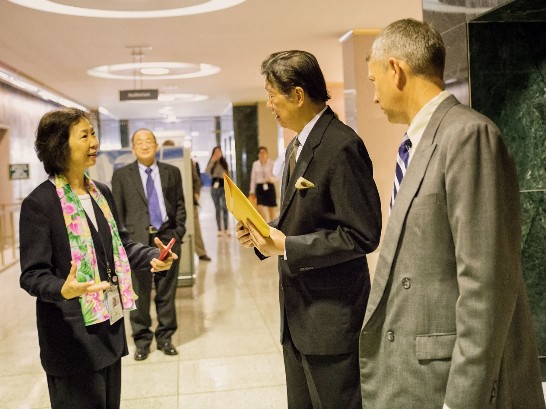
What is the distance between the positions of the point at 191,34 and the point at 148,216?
4625mm

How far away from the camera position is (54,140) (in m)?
2.45

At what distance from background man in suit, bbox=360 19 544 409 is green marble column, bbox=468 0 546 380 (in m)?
2.10

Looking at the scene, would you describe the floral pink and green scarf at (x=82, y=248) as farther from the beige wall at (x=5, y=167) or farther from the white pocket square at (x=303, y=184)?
the beige wall at (x=5, y=167)

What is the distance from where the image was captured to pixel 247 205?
204 cm

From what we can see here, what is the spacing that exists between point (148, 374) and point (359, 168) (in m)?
3.19

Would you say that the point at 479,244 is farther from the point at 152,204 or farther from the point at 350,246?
the point at 152,204

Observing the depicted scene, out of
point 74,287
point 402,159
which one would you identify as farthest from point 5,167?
point 402,159

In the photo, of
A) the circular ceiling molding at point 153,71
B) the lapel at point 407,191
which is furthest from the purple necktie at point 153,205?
the circular ceiling molding at point 153,71

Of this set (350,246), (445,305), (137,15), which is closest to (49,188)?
(350,246)

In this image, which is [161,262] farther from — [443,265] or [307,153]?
[443,265]

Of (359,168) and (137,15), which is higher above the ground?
(137,15)

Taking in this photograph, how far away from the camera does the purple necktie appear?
209 inches

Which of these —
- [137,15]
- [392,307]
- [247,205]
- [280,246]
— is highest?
[137,15]

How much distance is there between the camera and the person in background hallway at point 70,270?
230 cm
